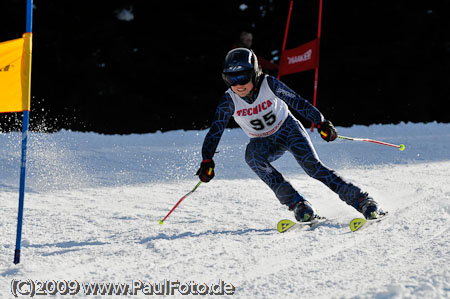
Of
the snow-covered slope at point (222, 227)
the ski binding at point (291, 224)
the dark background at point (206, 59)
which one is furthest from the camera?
the dark background at point (206, 59)

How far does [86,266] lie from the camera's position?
2.54 meters

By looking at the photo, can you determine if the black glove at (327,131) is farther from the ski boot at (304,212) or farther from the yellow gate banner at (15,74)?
the yellow gate banner at (15,74)

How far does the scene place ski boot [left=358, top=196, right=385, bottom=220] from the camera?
3.22 m

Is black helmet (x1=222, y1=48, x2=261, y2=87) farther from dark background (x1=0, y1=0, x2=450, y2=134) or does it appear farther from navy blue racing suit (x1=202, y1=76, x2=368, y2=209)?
dark background (x1=0, y1=0, x2=450, y2=134)

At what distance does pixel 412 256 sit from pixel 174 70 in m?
10.4

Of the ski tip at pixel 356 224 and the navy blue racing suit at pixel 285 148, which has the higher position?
the navy blue racing suit at pixel 285 148

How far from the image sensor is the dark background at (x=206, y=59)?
11.9 metres

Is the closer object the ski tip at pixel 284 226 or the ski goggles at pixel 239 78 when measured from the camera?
the ski tip at pixel 284 226

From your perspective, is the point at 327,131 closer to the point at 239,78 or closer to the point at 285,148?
the point at 285,148

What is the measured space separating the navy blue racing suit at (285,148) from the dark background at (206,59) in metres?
8.61

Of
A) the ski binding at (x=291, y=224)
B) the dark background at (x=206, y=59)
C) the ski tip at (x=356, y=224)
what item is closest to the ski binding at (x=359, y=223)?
the ski tip at (x=356, y=224)

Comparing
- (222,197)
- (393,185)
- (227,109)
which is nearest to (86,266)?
(227,109)

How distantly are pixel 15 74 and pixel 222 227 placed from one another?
1609 millimetres

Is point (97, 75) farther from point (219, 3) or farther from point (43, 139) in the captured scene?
point (43, 139)
